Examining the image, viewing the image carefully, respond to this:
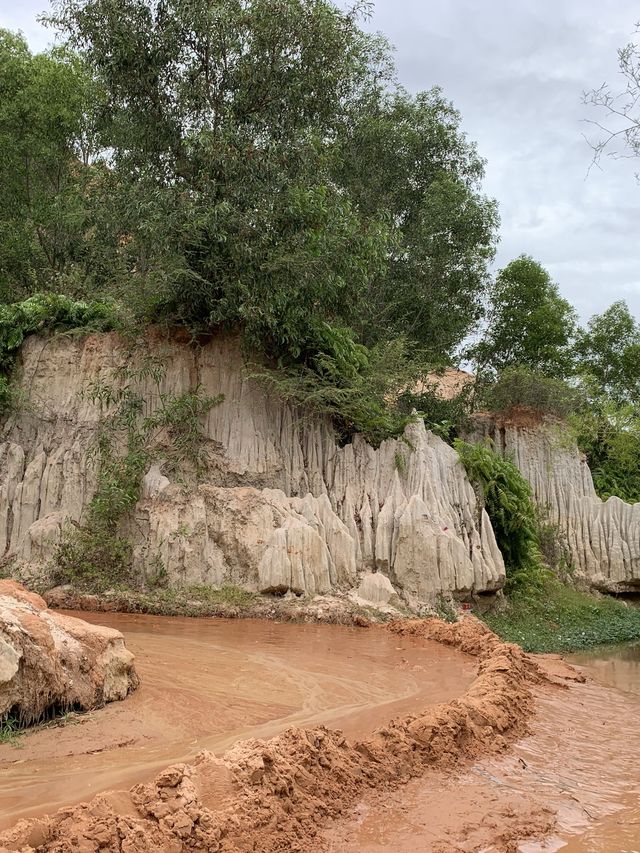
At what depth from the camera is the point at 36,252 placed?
20094 mm

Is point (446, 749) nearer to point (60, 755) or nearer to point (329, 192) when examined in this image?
point (60, 755)

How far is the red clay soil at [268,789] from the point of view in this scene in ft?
12.8

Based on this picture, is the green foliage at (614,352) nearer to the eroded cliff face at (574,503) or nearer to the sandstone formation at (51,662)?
the eroded cliff face at (574,503)

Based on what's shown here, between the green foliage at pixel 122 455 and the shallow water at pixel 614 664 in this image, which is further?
the green foliage at pixel 122 455

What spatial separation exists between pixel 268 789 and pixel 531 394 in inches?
636

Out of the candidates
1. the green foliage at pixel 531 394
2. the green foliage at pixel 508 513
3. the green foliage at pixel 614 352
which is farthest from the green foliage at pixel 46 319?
the green foliage at pixel 614 352

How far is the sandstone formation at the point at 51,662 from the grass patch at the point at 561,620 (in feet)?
26.4

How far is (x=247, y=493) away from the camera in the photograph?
43.8ft

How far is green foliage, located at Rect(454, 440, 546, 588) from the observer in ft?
50.3

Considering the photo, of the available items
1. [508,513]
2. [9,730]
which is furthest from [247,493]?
[9,730]

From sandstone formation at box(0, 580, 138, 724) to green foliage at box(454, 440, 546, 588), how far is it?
9787mm

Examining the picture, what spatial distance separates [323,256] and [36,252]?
9.57m

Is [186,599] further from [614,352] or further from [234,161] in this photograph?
[614,352]

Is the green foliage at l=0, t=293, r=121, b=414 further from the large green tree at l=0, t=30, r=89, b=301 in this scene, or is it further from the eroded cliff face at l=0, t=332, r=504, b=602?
the large green tree at l=0, t=30, r=89, b=301
